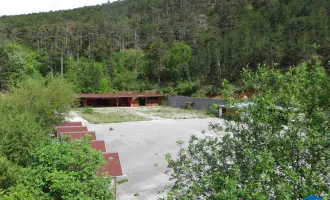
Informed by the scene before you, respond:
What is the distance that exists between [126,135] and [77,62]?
38.6m

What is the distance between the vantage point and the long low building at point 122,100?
42.7 meters

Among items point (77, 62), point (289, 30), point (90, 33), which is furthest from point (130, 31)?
point (289, 30)

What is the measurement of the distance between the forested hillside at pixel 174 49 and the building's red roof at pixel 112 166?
30.8 meters

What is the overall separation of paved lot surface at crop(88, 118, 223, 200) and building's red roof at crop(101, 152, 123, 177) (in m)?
1.11

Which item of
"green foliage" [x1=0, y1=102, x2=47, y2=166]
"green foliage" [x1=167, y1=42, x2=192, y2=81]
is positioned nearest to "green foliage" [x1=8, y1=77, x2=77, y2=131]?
"green foliage" [x1=0, y1=102, x2=47, y2=166]

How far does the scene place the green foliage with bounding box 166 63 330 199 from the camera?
395 centimetres

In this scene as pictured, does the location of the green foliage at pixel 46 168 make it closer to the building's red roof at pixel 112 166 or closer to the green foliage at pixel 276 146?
the building's red roof at pixel 112 166

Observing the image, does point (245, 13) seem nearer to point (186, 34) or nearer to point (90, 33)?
point (186, 34)

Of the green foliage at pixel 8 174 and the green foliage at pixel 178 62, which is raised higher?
the green foliage at pixel 178 62

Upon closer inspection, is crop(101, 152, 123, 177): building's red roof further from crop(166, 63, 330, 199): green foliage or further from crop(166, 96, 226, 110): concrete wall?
crop(166, 96, 226, 110): concrete wall

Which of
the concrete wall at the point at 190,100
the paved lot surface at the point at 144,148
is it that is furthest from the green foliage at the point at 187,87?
the paved lot surface at the point at 144,148

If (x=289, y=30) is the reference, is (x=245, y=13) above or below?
above

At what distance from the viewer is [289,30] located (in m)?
48.8

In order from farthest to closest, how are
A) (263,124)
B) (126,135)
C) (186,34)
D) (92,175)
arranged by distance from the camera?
(186,34) → (126,135) → (92,175) → (263,124)
